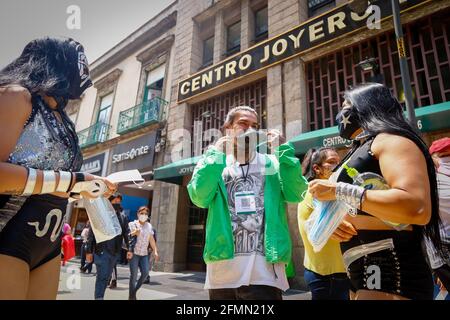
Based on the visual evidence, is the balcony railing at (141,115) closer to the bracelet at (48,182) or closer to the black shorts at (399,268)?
the bracelet at (48,182)

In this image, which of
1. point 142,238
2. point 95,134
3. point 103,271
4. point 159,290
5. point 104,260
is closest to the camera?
point 103,271

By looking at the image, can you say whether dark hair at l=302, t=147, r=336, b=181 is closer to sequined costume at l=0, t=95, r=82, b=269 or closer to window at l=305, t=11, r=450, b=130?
sequined costume at l=0, t=95, r=82, b=269

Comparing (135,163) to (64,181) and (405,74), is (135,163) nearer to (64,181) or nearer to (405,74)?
(405,74)

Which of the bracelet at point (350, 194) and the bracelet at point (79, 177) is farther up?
the bracelet at point (79, 177)

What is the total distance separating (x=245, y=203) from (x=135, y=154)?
36.1 ft

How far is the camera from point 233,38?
1120 centimetres

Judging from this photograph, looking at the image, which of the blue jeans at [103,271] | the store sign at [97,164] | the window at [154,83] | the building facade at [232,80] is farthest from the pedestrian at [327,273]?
the store sign at [97,164]

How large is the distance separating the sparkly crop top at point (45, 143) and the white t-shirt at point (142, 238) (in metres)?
4.46

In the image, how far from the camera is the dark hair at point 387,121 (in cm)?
146

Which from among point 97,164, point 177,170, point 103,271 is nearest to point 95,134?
point 97,164

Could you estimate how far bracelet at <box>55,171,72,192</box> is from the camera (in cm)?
132

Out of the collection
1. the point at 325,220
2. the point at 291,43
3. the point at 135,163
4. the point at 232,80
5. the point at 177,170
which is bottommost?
the point at 325,220

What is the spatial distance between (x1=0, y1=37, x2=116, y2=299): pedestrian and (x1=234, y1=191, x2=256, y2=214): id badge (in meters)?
0.88
